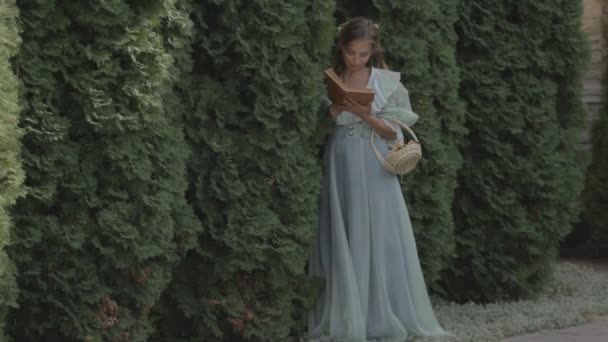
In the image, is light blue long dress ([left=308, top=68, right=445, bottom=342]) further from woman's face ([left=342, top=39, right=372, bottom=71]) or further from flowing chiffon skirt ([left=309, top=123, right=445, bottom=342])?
woman's face ([left=342, top=39, right=372, bottom=71])

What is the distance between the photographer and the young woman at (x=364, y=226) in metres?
6.66

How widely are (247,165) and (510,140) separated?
9.51ft

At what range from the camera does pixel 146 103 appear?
5.40m

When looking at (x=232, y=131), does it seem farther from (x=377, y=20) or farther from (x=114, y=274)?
(x=377, y=20)

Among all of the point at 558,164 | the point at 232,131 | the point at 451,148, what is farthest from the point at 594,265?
the point at 232,131

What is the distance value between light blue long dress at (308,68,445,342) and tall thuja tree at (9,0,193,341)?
1.46 metres

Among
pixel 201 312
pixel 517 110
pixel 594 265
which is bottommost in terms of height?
pixel 201 312

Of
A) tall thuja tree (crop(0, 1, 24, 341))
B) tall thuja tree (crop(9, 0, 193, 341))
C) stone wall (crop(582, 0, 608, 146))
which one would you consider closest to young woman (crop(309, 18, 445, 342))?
tall thuja tree (crop(9, 0, 193, 341))

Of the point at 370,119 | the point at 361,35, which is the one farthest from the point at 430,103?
the point at 361,35

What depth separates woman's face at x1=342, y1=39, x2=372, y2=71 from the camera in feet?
21.8

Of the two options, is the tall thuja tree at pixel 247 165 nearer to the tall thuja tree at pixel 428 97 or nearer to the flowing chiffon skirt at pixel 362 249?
the flowing chiffon skirt at pixel 362 249

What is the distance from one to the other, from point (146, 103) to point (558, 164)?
4.04 meters

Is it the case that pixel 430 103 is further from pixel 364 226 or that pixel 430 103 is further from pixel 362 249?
pixel 362 249

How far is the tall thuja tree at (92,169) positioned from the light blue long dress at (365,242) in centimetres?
146
